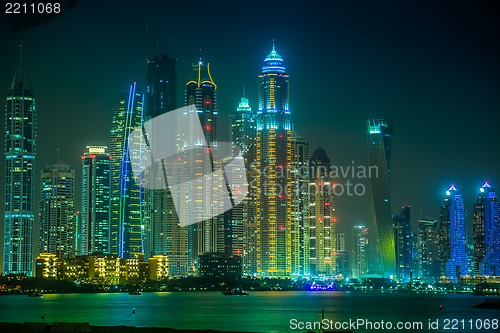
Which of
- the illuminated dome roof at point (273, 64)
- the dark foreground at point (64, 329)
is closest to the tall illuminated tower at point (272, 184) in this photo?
the illuminated dome roof at point (273, 64)

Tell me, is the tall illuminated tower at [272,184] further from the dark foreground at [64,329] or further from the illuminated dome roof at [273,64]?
the dark foreground at [64,329]

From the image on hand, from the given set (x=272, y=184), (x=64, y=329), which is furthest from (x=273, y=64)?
(x=64, y=329)

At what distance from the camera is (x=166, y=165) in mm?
145125

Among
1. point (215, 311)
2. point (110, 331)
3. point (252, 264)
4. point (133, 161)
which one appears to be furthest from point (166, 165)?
point (110, 331)

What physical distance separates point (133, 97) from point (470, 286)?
6405 cm

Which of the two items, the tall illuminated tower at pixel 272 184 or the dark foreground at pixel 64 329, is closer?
the dark foreground at pixel 64 329

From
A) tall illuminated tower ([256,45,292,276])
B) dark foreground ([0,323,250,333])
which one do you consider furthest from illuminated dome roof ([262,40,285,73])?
dark foreground ([0,323,250,333])

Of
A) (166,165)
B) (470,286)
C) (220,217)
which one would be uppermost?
(166,165)

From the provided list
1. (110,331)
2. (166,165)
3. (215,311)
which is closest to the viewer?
(110,331)

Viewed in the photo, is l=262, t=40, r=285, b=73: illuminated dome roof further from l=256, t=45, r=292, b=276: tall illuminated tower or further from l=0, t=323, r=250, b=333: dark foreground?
l=0, t=323, r=250, b=333: dark foreground

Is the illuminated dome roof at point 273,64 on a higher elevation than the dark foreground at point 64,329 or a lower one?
higher

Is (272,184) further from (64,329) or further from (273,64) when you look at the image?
(64,329)

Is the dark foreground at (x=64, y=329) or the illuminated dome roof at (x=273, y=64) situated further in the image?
the illuminated dome roof at (x=273, y=64)

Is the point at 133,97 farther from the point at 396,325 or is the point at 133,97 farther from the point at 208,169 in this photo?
the point at 396,325
